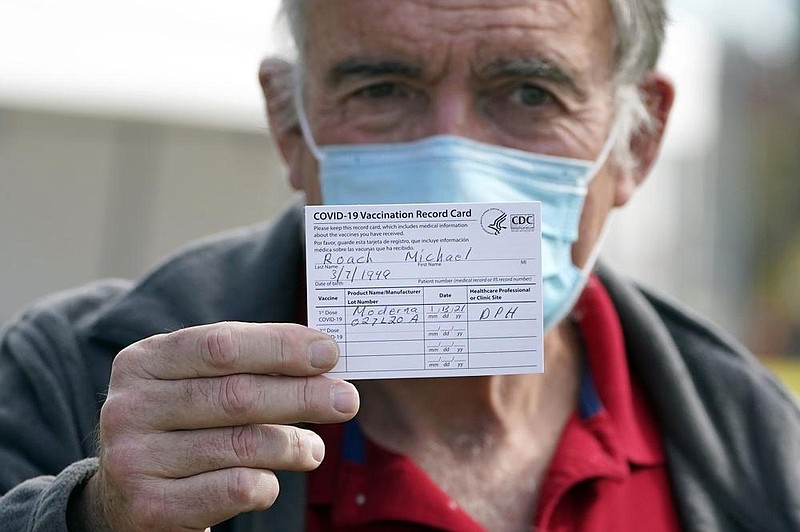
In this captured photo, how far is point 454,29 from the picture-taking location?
223 cm

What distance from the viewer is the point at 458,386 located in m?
2.43

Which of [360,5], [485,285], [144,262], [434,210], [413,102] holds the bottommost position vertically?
[144,262]

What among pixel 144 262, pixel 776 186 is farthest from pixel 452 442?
pixel 776 186

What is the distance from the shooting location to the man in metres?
2.23

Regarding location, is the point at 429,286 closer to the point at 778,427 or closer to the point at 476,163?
the point at 476,163

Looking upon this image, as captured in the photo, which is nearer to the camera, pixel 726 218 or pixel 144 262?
pixel 144 262

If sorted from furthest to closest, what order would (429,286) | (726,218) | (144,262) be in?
(726,218) < (144,262) < (429,286)

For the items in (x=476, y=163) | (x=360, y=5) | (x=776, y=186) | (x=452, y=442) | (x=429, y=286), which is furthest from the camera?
(x=776, y=186)

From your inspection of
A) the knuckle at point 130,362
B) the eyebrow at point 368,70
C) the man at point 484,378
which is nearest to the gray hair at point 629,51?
the man at point 484,378

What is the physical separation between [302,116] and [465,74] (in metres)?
0.42

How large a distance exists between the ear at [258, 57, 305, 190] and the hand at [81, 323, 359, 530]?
943 mm

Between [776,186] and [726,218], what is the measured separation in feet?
24.8

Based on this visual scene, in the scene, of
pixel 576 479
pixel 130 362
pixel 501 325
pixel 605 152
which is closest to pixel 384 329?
pixel 501 325

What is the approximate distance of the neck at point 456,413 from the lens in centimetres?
241
